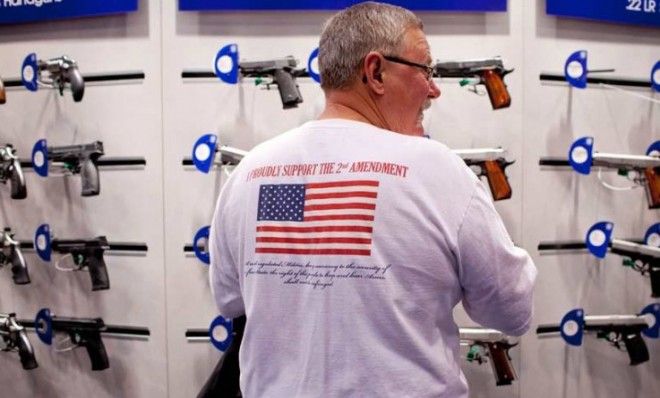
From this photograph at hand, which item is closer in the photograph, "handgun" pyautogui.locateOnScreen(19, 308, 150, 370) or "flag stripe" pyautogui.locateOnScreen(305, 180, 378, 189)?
"flag stripe" pyautogui.locateOnScreen(305, 180, 378, 189)

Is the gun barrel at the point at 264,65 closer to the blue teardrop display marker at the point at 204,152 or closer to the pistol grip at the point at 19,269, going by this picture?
the blue teardrop display marker at the point at 204,152

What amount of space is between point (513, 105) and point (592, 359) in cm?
165

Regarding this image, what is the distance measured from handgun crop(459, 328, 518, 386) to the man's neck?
7.79ft

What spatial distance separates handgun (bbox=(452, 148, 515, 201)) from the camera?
3512mm

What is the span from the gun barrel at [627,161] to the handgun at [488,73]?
677 mm

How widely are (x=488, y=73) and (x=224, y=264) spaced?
239 cm

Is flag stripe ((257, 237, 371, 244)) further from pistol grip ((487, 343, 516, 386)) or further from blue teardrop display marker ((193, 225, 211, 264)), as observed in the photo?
pistol grip ((487, 343, 516, 386))

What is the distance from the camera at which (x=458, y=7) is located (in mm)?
3664

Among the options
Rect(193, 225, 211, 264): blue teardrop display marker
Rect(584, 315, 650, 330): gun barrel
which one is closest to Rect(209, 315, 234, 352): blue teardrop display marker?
Rect(193, 225, 211, 264): blue teardrop display marker

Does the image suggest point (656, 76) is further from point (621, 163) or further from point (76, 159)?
point (76, 159)

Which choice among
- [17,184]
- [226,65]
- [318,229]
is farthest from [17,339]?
[318,229]

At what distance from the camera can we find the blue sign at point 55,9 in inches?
146

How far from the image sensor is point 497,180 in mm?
3512

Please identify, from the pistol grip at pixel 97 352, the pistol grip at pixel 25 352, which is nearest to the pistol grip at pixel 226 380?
the pistol grip at pixel 97 352
